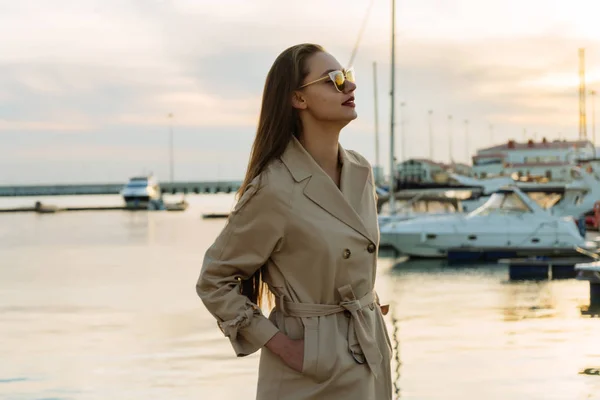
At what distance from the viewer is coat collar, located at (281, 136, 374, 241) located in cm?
327

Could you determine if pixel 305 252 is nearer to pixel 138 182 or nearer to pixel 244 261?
pixel 244 261

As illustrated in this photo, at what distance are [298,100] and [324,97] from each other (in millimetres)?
92

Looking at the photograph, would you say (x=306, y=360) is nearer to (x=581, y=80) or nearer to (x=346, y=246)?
(x=346, y=246)

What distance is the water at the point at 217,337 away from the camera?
1201 cm

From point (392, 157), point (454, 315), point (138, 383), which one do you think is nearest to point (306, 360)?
point (138, 383)

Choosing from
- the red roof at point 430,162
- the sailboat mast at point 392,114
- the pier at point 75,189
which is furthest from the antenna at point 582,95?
the pier at point 75,189

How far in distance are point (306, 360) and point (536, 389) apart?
339 inches

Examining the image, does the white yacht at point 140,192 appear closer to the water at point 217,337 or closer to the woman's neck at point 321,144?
the water at point 217,337

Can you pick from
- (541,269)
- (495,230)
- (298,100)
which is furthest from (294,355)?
(495,230)

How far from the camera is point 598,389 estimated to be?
1119 centimetres

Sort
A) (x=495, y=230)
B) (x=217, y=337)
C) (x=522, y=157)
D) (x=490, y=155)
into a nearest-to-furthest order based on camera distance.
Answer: (x=217, y=337) < (x=495, y=230) < (x=522, y=157) < (x=490, y=155)

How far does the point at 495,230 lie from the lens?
33281 mm

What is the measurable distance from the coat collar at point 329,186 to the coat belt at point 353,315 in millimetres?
206

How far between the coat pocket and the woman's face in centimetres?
66
